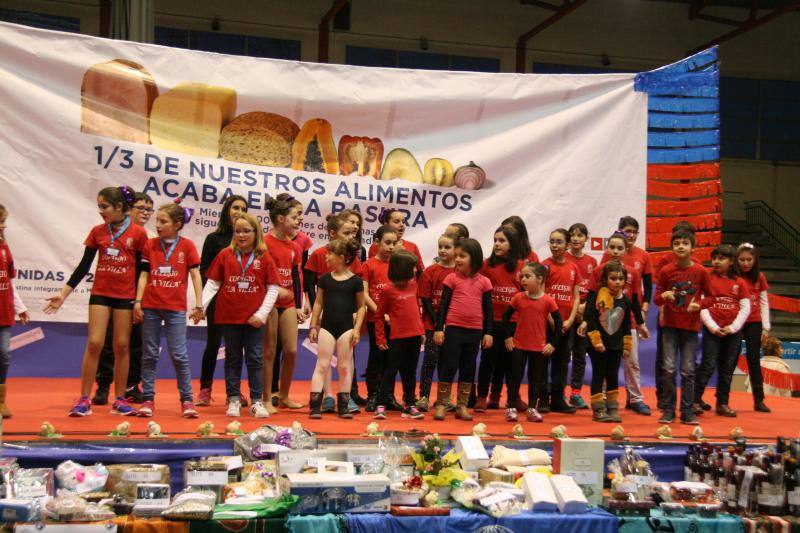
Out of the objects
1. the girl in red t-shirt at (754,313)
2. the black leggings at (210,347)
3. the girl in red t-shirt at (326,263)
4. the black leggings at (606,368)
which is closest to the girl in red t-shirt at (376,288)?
the girl in red t-shirt at (326,263)

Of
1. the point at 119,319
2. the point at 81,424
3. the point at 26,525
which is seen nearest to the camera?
the point at 26,525

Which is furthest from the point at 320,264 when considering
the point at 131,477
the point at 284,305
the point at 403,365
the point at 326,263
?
the point at 131,477

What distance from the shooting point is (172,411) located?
5.61 metres

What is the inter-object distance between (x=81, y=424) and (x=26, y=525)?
1.35 metres

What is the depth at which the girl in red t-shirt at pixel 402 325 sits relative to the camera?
5.77 metres

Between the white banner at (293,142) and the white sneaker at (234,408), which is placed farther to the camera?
the white banner at (293,142)

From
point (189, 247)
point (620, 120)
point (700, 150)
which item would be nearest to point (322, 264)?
point (189, 247)

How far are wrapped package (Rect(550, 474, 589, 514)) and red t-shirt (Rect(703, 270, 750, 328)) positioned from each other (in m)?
2.93

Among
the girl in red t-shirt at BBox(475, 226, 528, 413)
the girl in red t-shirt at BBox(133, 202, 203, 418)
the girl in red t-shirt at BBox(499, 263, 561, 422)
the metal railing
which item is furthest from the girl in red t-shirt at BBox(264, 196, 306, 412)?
the metal railing

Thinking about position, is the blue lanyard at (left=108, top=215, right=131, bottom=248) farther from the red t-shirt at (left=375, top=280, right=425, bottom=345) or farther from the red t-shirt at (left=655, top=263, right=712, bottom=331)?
the red t-shirt at (left=655, top=263, right=712, bottom=331)

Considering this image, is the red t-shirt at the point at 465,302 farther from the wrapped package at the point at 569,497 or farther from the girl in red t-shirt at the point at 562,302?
the wrapped package at the point at 569,497

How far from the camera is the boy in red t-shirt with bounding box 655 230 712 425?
595 cm

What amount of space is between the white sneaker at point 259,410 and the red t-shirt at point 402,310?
976 millimetres

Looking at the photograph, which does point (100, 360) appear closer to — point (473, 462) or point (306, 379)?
point (306, 379)
